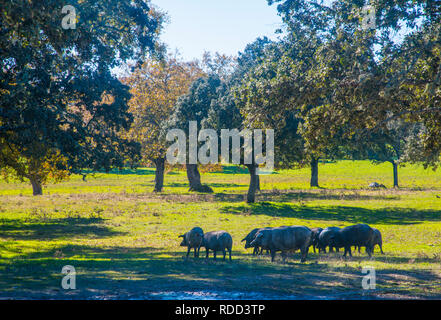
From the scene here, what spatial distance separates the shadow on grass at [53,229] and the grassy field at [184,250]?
6 cm

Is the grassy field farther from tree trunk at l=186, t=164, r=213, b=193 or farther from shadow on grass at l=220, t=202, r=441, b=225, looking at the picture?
tree trunk at l=186, t=164, r=213, b=193

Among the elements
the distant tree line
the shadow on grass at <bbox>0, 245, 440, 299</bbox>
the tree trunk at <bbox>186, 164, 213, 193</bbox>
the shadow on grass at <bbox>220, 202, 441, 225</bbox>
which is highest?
the distant tree line

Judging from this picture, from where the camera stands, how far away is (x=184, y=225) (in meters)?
30.9

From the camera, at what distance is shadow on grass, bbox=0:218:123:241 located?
2670cm

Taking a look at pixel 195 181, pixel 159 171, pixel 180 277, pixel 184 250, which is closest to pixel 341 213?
pixel 184 250

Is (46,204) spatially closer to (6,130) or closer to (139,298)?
(6,130)

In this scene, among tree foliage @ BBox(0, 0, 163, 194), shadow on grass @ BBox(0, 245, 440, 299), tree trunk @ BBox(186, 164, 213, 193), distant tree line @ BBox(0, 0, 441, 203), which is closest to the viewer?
shadow on grass @ BBox(0, 245, 440, 299)

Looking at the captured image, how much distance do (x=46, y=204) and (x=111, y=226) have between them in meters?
16.6

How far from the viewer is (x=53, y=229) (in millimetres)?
29344

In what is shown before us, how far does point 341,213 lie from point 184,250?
19788 millimetres

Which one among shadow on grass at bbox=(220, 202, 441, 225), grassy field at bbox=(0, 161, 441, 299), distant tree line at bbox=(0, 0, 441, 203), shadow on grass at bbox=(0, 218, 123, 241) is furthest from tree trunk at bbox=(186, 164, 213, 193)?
distant tree line at bbox=(0, 0, 441, 203)

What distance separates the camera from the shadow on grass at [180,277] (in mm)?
11570

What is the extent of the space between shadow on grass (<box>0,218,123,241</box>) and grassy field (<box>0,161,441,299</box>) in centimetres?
6

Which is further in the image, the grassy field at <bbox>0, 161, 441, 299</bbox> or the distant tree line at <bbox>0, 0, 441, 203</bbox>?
the distant tree line at <bbox>0, 0, 441, 203</bbox>
